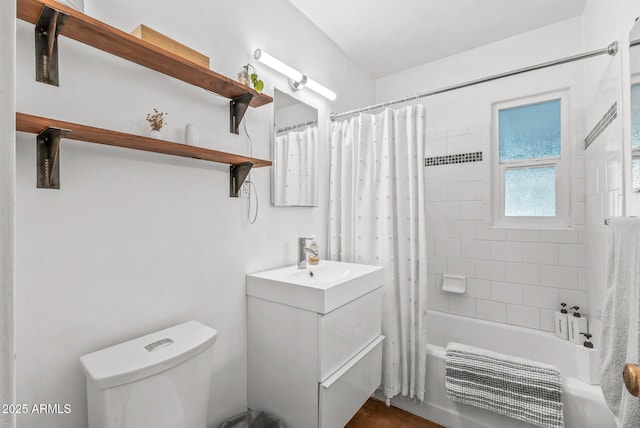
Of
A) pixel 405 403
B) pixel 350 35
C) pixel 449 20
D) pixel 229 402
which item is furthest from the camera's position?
pixel 350 35

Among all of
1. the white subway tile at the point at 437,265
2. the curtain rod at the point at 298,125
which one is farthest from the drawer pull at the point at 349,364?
the curtain rod at the point at 298,125

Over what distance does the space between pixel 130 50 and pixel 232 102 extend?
511mm

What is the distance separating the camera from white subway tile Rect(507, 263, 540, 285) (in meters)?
2.23

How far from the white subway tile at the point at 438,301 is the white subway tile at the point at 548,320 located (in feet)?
2.17

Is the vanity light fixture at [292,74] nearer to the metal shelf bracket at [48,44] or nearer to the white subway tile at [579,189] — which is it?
the metal shelf bracket at [48,44]

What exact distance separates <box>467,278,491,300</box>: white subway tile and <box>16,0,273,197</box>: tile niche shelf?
88.1 inches

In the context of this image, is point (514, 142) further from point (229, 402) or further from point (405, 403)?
point (229, 402)

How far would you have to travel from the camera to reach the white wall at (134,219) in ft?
3.06

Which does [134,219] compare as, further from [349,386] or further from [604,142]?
[604,142]

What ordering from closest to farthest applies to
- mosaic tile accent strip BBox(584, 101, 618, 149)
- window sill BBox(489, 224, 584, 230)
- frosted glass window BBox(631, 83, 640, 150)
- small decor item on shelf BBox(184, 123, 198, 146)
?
frosted glass window BBox(631, 83, 640, 150)
small decor item on shelf BBox(184, 123, 198, 146)
mosaic tile accent strip BBox(584, 101, 618, 149)
window sill BBox(489, 224, 584, 230)

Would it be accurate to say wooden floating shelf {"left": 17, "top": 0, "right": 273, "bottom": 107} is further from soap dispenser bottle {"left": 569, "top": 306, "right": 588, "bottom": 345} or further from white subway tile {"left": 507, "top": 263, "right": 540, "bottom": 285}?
soap dispenser bottle {"left": 569, "top": 306, "right": 588, "bottom": 345}

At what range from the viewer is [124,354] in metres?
1.00

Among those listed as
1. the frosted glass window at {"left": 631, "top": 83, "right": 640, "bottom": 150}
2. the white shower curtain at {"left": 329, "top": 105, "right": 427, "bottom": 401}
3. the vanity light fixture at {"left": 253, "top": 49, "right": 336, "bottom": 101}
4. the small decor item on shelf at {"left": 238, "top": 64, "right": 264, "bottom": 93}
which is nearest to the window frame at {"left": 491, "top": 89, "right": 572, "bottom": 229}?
the white shower curtain at {"left": 329, "top": 105, "right": 427, "bottom": 401}

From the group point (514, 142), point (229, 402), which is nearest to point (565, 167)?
point (514, 142)
